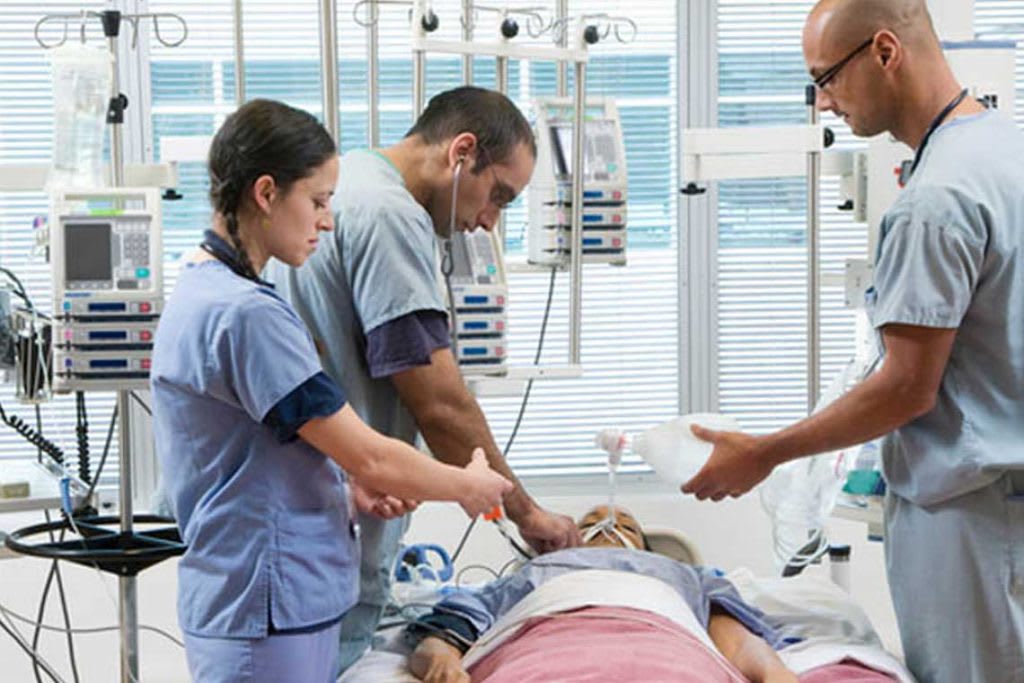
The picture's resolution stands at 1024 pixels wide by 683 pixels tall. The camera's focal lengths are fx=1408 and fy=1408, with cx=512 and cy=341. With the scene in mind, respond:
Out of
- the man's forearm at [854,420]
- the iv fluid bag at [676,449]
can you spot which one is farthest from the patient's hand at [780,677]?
the iv fluid bag at [676,449]

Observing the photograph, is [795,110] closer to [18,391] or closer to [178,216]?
[178,216]

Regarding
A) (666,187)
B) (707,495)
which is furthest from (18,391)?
(666,187)

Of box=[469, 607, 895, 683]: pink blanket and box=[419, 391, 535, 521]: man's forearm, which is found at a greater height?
box=[419, 391, 535, 521]: man's forearm

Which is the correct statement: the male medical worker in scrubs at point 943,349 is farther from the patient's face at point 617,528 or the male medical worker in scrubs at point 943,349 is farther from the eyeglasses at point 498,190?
the patient's face at point 617,528

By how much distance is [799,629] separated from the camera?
2703 mm

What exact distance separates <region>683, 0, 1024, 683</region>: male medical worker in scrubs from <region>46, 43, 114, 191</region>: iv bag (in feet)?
5.13

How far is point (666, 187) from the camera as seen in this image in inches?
168

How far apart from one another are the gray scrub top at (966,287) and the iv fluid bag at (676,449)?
30.0 inches

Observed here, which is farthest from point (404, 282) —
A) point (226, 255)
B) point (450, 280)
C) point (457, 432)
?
point (450, 280)

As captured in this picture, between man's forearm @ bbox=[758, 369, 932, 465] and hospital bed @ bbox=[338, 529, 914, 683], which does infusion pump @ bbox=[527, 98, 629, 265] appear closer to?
hospital bed @ bbox=[338, 529, 914, 683]

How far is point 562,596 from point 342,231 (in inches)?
28.5

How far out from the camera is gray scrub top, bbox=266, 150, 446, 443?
2.22 meters

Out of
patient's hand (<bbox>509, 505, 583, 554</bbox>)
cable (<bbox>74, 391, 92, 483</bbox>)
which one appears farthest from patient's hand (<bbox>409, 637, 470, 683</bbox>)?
cable (<bbox>74, 391, 92, 483</bbox>)

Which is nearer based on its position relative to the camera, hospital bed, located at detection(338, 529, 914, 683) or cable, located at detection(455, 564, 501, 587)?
hospital bed, located at detection(338, 529, 914, 683)
